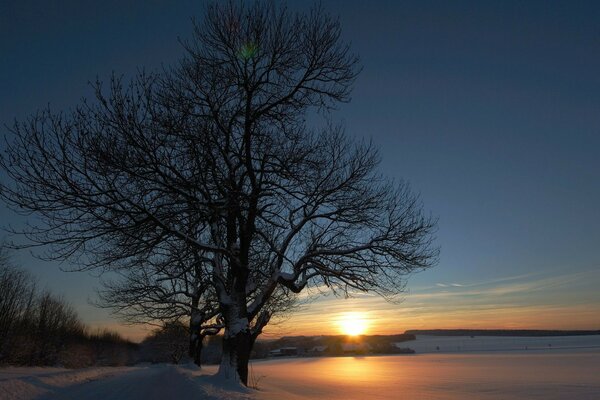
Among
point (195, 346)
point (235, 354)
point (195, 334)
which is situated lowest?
point (235, 354)

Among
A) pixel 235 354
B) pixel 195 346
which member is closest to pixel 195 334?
pixel 195 346

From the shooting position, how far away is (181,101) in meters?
11.4

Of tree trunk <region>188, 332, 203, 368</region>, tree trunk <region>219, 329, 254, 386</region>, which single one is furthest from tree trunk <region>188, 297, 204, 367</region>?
tree trunk <region>219, 329, 254, 386</region>

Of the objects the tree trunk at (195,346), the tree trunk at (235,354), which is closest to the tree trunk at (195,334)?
the tree trunk at (195,346)

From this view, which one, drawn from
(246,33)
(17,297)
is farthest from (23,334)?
(246,33)

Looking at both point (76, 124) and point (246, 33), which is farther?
point (246, 33)

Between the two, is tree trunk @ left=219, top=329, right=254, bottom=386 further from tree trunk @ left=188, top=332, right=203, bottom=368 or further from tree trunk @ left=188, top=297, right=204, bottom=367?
tree trunk @ left=188, top=332, right=203, bottom=368

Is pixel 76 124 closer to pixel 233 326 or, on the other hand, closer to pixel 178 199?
pixel 178 199

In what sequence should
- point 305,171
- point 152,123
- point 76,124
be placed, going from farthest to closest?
point 305,171
point 152,123
point 76,124

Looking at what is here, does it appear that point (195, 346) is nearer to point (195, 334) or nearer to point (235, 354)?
point (195, 334)

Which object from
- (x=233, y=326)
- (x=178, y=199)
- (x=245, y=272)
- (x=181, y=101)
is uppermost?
(x=181, y=101)

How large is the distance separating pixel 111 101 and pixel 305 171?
5.35 meters

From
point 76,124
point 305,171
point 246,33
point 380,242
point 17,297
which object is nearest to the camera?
point 76,124

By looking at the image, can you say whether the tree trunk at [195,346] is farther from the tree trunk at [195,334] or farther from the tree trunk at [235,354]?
the tree trunk at [235,354]
